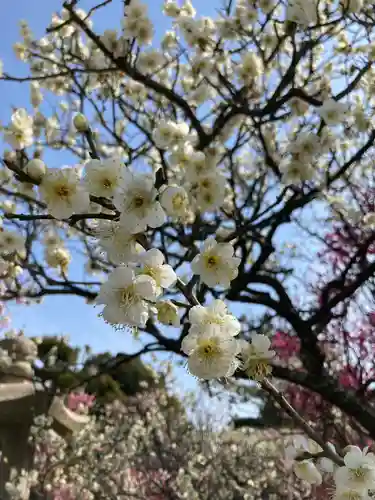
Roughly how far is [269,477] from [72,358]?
8219 mm

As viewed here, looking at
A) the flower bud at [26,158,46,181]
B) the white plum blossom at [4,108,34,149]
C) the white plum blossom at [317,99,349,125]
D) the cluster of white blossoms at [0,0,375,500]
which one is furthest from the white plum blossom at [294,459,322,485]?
the white plum blossom at [4,108,34,149]

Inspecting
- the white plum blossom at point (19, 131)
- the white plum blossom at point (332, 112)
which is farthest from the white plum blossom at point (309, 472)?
the white plum blossom at point (19, 131)

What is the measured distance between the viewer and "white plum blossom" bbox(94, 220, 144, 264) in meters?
1.32

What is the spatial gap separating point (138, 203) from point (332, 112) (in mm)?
2023

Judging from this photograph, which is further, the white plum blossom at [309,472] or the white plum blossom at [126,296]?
the white plum blossom at [309,472]

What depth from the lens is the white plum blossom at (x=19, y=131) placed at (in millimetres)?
3010

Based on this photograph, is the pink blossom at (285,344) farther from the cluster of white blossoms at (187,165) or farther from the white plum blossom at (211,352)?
the white plum blossom at (211,352)

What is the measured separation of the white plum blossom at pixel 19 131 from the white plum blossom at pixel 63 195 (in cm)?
173

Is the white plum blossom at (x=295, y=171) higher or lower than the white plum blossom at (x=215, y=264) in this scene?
higher

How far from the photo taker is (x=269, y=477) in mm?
5570

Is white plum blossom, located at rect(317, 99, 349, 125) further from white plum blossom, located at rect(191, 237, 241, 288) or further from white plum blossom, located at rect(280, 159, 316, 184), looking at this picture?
white plum blossom, located at rect(191, 237, 241, 288)

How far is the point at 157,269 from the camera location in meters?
1.29

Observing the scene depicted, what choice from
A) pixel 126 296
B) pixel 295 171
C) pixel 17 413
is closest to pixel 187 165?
pixel 295 171

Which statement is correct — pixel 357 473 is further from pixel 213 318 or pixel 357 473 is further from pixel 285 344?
pixel 285 344
